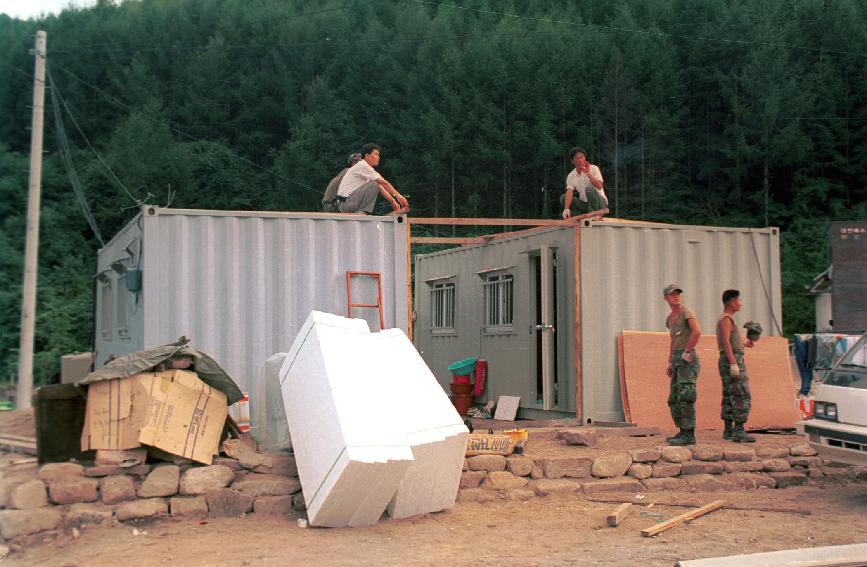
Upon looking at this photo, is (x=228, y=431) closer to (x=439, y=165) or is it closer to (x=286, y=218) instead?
(x=286, y=218)

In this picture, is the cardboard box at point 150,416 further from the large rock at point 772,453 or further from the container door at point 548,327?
the large rock at point 772,453

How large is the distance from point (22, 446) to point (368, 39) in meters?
34.9

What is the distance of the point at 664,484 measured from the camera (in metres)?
8.41

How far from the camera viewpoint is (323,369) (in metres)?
6.88

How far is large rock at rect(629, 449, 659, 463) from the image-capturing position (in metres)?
8.53

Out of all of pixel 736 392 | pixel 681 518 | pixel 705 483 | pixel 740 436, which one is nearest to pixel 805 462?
pixel 740 436

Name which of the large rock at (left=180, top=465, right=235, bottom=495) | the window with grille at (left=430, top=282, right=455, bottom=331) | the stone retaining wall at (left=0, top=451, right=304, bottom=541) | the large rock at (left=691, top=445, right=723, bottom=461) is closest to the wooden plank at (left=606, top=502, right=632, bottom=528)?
the large rock at (left=691, top=445, right=723, bottom=461)

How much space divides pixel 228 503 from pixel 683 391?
15.1 feet

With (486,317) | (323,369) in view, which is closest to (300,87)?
(486,317)

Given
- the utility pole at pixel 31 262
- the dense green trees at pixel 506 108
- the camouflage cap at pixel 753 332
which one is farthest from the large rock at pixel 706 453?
the dense green trees at pixel 506 108

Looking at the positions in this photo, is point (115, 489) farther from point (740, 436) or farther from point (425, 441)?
point (740, 436)

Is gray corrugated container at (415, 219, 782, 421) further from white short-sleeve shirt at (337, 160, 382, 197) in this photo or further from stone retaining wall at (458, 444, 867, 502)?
white short-sleeve shirt at (337, 160, 382, 197)

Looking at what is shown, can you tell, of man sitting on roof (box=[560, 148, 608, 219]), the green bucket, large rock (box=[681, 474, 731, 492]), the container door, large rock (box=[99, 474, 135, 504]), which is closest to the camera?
large rock (box=[99, 474, 135, 504])

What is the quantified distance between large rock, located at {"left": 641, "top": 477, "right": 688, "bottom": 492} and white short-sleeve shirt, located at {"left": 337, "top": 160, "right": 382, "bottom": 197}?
433cm
